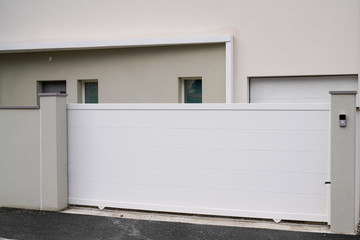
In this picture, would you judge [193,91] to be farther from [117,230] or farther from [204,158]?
[117,230]

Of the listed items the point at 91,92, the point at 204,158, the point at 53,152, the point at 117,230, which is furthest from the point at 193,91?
the point at 117,230

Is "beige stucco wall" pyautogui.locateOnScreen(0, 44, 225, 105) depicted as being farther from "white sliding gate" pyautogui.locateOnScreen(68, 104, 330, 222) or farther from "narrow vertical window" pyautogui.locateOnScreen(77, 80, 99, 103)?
"white sliding gate" pyautogui.locateOnScreen(68, 104, 330, 222)

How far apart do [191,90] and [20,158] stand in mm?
4640

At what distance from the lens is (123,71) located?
36.2ft

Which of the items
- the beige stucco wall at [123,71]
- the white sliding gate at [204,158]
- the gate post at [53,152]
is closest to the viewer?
the white sliding gate at [204,158]

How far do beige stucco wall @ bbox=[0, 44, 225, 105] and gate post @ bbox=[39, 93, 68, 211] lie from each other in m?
3.38

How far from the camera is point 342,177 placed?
6.33 meters

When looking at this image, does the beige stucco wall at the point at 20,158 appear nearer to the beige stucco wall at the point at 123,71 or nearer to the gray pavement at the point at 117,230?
the gray pavement at the point at 117,230

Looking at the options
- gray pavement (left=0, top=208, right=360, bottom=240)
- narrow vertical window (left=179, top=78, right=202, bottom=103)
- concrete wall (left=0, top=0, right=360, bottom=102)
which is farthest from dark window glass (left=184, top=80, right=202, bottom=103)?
gray pavement (left=0, top=208, right=360, bottom=240)

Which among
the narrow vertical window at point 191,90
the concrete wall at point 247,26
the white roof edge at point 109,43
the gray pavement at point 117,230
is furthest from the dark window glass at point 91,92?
the gray pavement at point 117,230

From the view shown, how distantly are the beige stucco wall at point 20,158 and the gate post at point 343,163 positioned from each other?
5.08 meters

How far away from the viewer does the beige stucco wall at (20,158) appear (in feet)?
25.5

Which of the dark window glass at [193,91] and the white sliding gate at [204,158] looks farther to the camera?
the dark window glass at [193,91]

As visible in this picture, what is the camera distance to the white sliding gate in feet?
21.9
